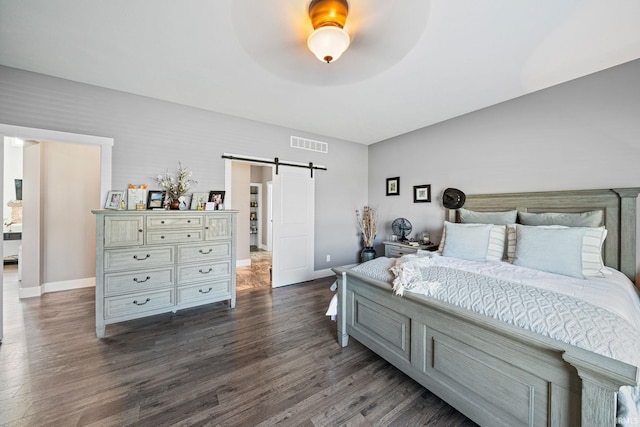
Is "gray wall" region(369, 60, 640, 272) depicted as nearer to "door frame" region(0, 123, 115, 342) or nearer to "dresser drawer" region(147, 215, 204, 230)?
"dresser drawer" region(147, 215, 204, 230)

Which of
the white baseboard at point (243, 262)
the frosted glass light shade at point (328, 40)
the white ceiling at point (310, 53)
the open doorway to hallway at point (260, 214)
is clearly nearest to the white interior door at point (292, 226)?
the white ceiling at point (310, 53)

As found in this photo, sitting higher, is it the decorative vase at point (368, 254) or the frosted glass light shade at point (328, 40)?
the frosted glass light shade at point (328, 40)

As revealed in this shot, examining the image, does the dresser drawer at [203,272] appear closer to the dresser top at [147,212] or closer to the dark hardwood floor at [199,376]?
the dark hardwood floor at [199,376]

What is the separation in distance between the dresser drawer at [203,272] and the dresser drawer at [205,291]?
0.23 feet

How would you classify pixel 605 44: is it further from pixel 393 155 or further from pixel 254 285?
→ pixel 254 285

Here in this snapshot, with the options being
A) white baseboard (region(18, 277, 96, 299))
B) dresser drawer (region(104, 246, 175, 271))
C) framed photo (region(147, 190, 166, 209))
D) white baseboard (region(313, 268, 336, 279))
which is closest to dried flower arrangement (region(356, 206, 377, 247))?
white baseboard (region(313, 268, 336, 279))

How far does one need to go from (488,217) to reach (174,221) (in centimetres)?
376

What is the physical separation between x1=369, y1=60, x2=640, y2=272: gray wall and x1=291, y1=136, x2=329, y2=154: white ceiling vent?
1.49 meters

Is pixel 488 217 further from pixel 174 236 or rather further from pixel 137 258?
pixel 137 258

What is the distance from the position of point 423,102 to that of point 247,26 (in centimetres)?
227

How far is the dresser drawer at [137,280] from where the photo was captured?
2377 mm

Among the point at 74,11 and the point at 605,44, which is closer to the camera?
the point at 74,11

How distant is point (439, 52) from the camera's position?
81.9 inches

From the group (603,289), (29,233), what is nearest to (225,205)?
(29,233)
